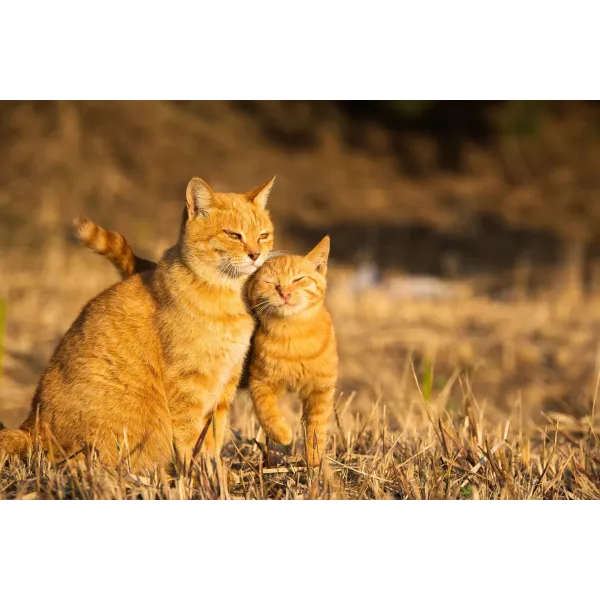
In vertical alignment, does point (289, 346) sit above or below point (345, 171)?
below

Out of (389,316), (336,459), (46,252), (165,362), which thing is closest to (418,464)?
(336,459)

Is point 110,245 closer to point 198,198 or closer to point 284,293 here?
point 198,198

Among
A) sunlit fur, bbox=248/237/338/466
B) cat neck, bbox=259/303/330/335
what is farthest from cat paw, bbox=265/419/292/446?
cat neck, bbox=259/303/330/335

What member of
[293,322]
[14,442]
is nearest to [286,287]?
[293,322]

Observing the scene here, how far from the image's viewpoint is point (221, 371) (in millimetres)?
3221

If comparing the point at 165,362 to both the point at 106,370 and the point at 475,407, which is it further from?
the point at 475,407

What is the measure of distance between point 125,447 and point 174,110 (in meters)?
10.8

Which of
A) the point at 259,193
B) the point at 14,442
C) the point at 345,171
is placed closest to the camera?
the point at 14,442

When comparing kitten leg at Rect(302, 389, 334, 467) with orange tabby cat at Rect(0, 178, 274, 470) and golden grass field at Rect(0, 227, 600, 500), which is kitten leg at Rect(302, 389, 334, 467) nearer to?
golden grass field at Rect(0, 227, 600, 500)

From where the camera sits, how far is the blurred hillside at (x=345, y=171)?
10539 mm

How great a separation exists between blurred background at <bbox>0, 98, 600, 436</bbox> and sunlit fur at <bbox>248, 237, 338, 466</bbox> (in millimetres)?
634

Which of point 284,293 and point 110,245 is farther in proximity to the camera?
point 110,245

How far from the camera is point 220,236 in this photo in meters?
3.20

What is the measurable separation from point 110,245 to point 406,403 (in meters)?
2.47
